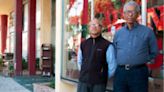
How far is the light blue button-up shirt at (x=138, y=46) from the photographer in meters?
4.80

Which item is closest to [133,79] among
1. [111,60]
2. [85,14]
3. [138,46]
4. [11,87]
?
[138,46]

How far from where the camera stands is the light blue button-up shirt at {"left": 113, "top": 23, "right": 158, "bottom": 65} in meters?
4.80

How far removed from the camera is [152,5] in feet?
18.4

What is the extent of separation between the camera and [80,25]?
25.9ft

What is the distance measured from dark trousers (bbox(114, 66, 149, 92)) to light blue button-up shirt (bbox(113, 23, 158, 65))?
9 centimetres

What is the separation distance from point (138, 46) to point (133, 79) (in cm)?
39

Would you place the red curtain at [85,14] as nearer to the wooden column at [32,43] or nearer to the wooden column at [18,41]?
the wooden column at [18,41]

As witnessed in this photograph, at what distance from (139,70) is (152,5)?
1.20m

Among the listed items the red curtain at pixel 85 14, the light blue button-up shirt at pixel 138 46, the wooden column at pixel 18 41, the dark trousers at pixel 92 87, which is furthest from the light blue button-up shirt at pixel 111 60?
the wooden column at pixel 18 41

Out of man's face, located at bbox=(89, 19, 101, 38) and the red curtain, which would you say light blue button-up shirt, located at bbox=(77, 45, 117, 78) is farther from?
the red curtain

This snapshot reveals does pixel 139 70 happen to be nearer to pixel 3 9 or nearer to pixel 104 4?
pixel 104 4

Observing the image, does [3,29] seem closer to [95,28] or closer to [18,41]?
[18,41]

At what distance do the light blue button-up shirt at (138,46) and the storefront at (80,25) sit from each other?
560 mm

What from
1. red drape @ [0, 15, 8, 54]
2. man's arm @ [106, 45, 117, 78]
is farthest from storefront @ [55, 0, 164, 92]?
red drape @ [0, 15, 8, 54]
